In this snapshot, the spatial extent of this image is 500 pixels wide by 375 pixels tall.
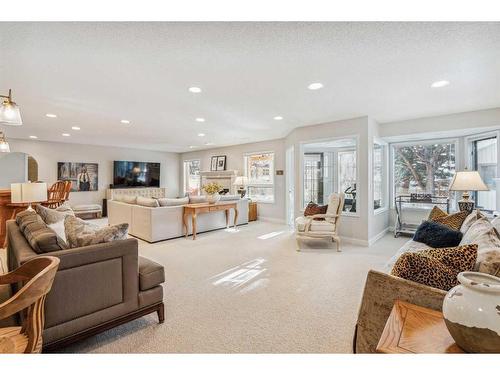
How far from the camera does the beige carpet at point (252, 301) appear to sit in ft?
5.94

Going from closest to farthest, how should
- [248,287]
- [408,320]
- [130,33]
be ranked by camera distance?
[408,320], [130,33], [248,287]

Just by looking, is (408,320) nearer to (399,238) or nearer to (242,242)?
(242,242)

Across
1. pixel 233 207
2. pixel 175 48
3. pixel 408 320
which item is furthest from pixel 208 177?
pixel 408 320

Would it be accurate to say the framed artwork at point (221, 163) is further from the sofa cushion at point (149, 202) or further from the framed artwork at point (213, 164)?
the sofa cushion at point (149, 202)

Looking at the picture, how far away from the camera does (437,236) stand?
2.75m

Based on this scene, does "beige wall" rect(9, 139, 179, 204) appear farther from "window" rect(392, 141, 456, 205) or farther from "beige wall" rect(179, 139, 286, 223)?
"window" rect(392, 141, 456, 205)

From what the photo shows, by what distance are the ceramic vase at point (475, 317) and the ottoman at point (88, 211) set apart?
843 centimetres

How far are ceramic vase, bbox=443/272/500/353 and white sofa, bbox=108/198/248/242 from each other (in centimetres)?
453

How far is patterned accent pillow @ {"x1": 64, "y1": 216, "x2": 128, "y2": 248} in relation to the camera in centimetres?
181

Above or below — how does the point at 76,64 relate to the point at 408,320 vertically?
above

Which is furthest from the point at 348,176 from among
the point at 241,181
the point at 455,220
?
the point at 241,181

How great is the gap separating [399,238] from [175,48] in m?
5.17

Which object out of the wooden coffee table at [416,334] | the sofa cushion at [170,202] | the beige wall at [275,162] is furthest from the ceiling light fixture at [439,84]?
the sofa cushion at [170,202]

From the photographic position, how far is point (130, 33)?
6.09 ft
